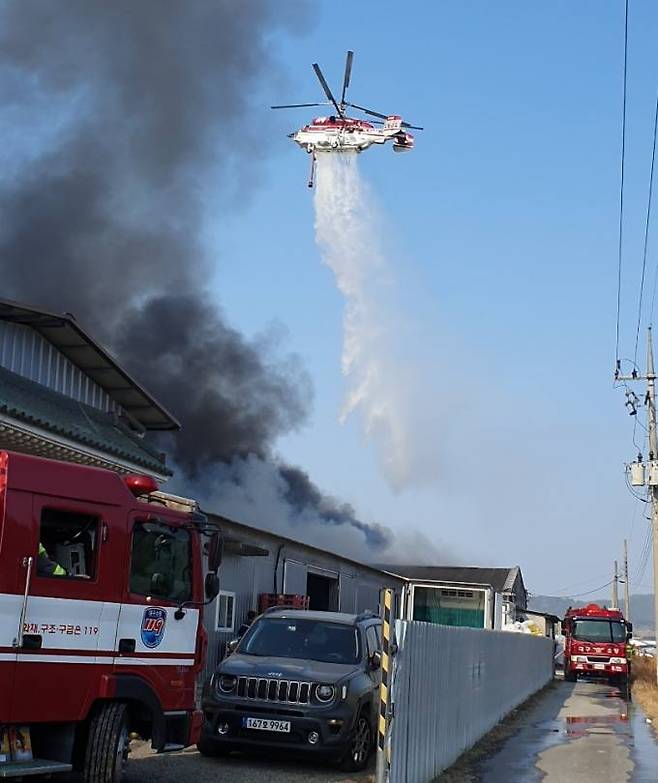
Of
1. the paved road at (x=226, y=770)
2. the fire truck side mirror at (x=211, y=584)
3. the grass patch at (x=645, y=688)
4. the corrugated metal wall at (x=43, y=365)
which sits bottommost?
the grass patch at (x=645, y=688)

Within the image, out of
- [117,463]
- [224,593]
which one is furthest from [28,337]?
[224,593]

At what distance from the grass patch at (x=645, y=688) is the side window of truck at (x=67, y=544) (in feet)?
47.6

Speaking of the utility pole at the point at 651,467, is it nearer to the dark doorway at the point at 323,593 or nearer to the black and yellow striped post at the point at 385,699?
the dark doorway at the point at 323,593

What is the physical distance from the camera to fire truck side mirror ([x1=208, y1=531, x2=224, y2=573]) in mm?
8484

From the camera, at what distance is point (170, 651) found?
8281 mm

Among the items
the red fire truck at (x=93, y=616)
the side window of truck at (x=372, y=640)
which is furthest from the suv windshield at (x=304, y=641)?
the red fire truck at (x=93, y=616)

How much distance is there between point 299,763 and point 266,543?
921 cm

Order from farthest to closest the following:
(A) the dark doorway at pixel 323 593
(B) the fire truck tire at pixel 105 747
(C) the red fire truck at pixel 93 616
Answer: (A) the dark doorway at pixel 323 593 < (B) the fire truck tire at pixel 105 747 < (C) the red fire truck at pixel 93 616

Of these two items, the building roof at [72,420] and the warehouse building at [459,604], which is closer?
the building roof at [72,420]

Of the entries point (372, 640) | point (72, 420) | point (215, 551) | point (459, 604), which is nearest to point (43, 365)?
point (72, 420)

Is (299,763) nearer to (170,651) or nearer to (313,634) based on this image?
(313,634)

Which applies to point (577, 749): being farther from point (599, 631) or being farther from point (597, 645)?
point (599, 631)

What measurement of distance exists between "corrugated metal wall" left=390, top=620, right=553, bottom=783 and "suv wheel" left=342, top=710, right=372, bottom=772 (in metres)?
0.70

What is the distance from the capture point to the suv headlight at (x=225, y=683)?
1061 cm
